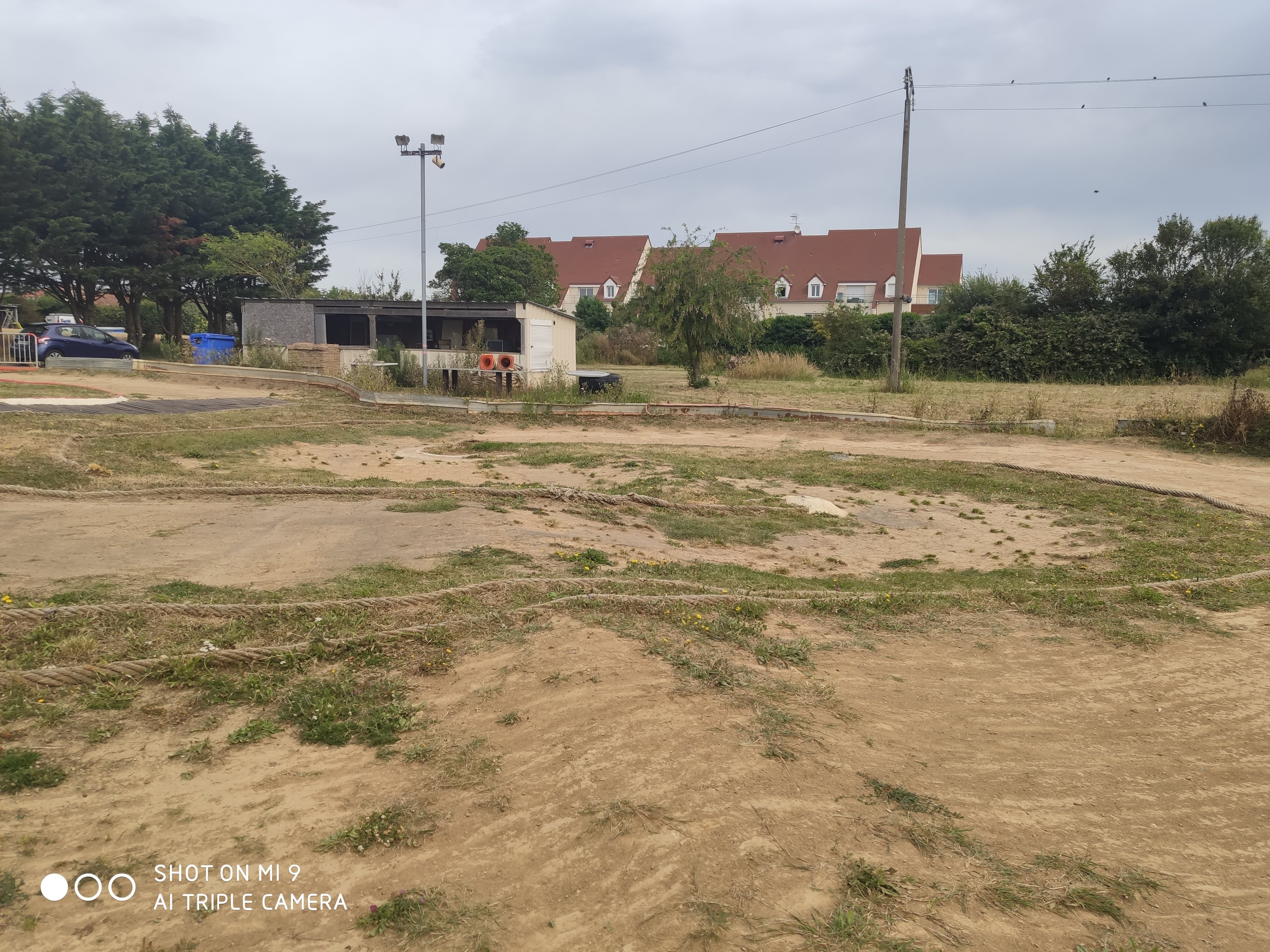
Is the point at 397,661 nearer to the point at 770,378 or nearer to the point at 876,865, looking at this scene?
the point at 876,865

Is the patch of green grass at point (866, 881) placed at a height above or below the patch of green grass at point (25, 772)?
below

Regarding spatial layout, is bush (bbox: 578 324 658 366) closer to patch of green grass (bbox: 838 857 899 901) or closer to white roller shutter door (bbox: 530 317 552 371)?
white roller shutter door (bbox: 530 317 552 371)

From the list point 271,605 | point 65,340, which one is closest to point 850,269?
point 65,340

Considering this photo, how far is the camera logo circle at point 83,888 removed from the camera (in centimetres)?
288

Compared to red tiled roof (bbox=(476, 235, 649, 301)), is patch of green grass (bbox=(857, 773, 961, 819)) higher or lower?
lower

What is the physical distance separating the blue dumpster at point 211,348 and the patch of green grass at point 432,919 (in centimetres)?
2795

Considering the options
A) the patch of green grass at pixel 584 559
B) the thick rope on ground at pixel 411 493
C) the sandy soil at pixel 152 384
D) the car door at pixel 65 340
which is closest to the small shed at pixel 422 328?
the sandy soil at pixel 152 384

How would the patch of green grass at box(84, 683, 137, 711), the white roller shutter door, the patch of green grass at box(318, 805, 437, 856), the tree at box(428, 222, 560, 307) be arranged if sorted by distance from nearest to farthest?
the patch of green grass at box(318, 805, 437, 856), the patch of green grass at box(84, 683, 137, 711), the white roller shutter door, the tree at box(428, 222, 560, 307)

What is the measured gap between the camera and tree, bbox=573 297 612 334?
4869 centimetres

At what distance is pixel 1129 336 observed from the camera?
29922mm

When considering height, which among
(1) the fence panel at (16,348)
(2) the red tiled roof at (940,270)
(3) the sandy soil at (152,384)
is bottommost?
(3) the sandy soil at (152,384)

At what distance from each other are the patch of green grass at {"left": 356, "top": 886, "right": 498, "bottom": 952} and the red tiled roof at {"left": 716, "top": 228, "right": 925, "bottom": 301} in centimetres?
5427

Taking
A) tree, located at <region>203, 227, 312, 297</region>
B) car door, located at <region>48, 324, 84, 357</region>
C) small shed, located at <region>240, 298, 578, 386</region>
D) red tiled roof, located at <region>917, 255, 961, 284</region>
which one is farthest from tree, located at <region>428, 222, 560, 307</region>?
red tiled roof, located at <region>917, 255, 961, 284</region>

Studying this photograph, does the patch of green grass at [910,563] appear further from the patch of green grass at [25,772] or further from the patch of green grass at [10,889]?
the patch of green grass at [10,889]
